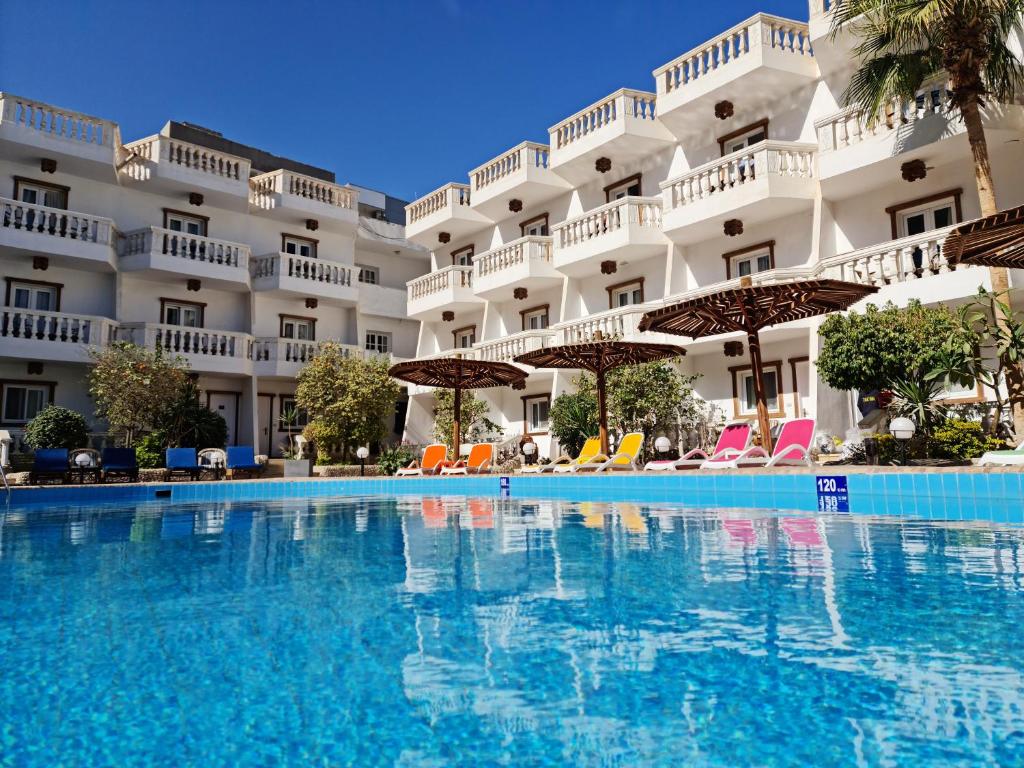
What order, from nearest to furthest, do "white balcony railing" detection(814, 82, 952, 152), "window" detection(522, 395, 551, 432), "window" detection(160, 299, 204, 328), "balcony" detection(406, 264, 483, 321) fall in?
"white balcony railing" detection(814, 82, 952, 152) < "window" detection(522, 395, 551, 432) < "window" detection(160, 299, 204, 328) < "balcony" detection(406, 264, 483, 321)

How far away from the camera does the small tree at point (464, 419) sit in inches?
931

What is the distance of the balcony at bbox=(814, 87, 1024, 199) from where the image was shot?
1381 centimetres

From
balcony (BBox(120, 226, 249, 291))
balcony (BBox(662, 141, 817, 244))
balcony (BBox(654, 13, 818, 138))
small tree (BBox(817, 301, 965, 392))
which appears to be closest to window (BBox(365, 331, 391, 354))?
balcony (BBox(120, 226, 249, 291))

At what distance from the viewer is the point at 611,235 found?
798 inches

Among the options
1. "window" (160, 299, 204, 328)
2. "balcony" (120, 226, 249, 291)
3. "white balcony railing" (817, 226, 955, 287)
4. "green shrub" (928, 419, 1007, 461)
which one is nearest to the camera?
"green shrub" (928, 419, 1007, 461)

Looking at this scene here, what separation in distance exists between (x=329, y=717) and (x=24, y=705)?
1.18 meters

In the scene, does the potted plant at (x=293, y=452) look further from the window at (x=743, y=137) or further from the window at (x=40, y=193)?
the window at (x=743, y=137)

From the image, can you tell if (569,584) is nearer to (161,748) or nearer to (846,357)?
(161,748)

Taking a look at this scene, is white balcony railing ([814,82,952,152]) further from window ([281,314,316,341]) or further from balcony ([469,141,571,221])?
window ([281,314,316,341])

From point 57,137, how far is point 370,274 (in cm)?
1251

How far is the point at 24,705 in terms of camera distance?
107 inches

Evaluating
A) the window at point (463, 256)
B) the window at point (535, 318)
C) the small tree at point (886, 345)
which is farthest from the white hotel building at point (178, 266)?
the small tree at point (886, 345)

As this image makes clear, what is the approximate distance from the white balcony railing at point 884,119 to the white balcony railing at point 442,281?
13.2m

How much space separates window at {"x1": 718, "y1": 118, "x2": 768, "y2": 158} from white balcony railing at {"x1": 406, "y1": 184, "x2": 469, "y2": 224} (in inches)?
398
